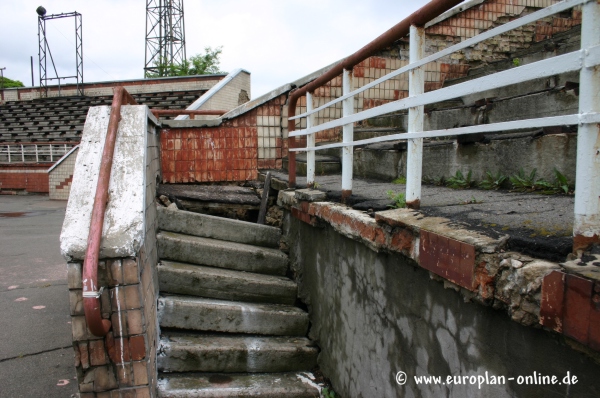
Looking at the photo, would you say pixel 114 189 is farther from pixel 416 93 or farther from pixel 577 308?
pixel 577 308

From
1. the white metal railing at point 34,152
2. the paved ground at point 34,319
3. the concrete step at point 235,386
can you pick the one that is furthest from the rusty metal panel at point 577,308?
the white metal railing at point 34,152

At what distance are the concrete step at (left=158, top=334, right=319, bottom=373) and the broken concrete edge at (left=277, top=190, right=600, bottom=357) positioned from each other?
1609 millimetres

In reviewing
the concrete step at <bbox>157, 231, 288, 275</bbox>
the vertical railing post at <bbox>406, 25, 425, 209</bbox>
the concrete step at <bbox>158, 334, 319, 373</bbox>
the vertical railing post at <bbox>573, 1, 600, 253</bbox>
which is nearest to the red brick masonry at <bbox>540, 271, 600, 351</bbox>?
the vertical railing post at <bbox>573, 1, 600, 253</bbox>

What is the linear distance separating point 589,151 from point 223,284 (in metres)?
3.20

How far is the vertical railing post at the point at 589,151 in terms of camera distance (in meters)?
1.30

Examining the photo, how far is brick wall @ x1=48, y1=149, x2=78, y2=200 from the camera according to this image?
1575cm

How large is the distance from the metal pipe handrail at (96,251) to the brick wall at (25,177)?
1671 cm

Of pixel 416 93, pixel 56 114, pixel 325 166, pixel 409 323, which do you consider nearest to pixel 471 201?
pixel 416 93

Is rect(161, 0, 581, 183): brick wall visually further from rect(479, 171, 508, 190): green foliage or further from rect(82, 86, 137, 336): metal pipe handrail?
rect(479, 171, 508, 190): green foliage

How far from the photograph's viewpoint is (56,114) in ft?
65.3

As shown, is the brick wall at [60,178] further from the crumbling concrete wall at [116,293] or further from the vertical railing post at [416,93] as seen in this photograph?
the vertical railing post at [416,93]

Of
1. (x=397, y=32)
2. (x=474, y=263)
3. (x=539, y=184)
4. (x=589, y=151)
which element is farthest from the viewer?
(x=539, y=184)

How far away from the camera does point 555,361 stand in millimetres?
1374

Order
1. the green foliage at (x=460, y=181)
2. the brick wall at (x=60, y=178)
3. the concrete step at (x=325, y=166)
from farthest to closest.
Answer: the brick wall at (x=60, y=178) → the concrete step at (x=325, y=166) → the green foliage at (x=460, y=181)
